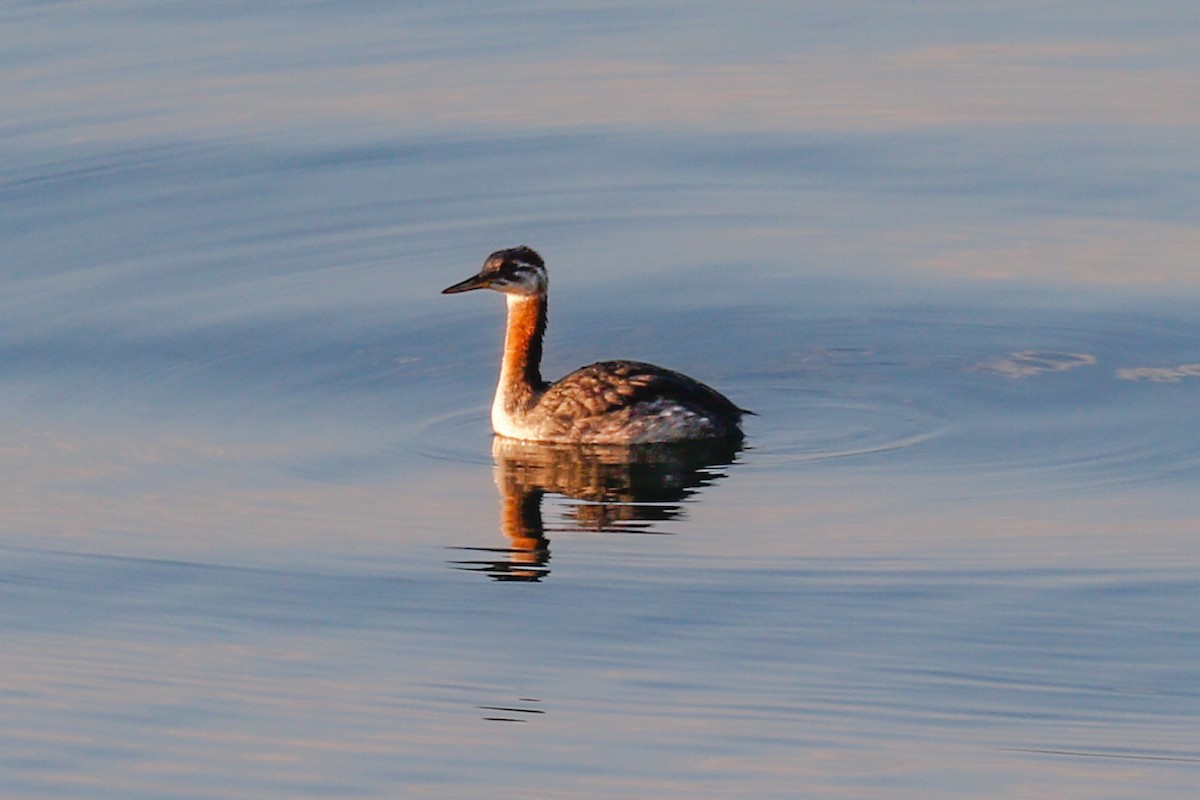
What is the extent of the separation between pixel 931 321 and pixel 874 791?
321 inches

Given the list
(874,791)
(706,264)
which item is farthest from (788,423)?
(874,791)

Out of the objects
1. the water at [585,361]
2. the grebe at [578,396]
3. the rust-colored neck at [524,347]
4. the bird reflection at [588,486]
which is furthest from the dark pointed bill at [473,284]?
the bird reflection at [588,486]

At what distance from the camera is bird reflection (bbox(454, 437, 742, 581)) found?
40.1 ft

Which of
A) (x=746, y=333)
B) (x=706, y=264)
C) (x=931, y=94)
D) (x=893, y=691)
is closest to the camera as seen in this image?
(x=893, y=691)

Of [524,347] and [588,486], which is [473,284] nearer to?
[524,347]

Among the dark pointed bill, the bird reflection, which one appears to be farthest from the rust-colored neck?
the bird reflection

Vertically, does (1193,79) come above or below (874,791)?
above

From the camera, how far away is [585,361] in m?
16.7

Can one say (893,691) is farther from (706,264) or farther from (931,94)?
(931,94)

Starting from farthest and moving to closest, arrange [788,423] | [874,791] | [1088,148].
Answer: [1088,148] → [788,423] → [874,791]

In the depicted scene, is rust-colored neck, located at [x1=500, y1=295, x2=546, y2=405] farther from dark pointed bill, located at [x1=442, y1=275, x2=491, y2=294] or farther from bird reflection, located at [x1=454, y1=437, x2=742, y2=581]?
bird reflection, located at [x1=454, y1=437, x2=742, y2=581]

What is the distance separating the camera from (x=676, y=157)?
67.2 feet

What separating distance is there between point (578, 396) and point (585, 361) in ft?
5.39

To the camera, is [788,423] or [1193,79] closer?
[788,423]
